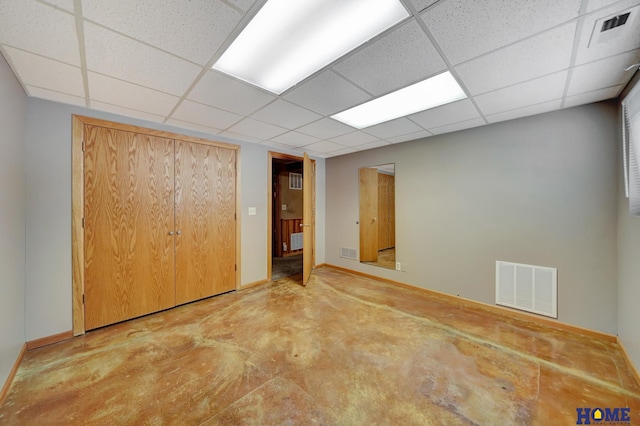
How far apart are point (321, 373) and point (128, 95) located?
10.0 feet

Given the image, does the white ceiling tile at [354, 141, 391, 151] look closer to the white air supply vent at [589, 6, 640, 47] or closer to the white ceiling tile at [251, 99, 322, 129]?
the white ceiling tile at [251, 99, 322, 129]

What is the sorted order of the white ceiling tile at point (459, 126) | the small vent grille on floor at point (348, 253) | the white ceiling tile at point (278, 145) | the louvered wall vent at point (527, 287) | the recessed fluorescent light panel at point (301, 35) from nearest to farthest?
the recessed fluorescent light panel at point (301, 35) < the louvered wall vent at point (527, 287) < the white ceiling tile at point (459, 126) < the white ceiling tile at point (278, 145) < the small vent grille on floor at point (348, 253)

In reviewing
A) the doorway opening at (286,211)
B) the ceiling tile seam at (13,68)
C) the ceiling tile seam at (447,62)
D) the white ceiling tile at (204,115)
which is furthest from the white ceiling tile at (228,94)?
the doorway opening at (286,211)

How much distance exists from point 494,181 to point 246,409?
11.8 ft

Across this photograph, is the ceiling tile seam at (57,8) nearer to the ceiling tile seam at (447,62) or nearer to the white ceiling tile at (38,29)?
the white ceiling tile at (38,29)

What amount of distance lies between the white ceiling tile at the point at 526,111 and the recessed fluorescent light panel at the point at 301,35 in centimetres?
210

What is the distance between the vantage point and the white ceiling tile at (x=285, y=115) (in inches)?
94.8

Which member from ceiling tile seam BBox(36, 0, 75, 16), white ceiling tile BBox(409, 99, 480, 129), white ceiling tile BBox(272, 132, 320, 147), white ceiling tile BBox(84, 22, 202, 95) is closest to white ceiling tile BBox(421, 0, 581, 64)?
white ceiling tile BBox(409, 99, 480, 129)

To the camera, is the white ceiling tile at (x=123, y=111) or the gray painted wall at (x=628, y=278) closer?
the gray painted wall at (x=628, y=278)

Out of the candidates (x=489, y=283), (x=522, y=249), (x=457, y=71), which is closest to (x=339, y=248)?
(x=489, y=283)

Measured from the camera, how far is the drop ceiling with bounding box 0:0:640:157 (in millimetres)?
1244

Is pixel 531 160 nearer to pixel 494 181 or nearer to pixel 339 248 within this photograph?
pixel 494 181

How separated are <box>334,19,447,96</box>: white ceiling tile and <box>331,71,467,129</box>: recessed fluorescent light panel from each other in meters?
0.25
